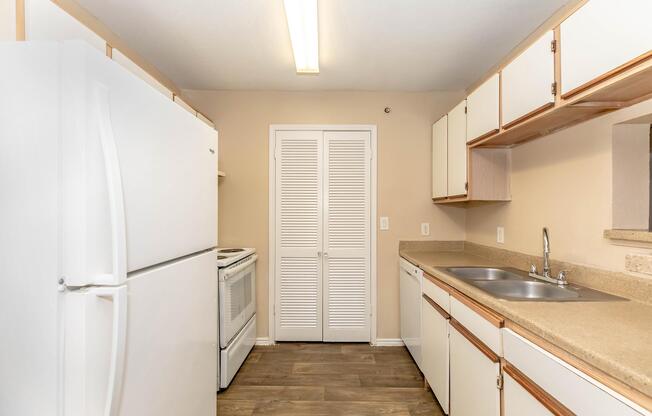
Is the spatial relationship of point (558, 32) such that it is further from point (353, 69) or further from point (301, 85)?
point (301, 85)

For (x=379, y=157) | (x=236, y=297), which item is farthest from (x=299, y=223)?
(x=379, y=157)

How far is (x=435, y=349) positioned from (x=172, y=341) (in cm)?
164

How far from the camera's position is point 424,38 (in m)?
2.17

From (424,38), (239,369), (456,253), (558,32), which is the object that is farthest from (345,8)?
(239,369)

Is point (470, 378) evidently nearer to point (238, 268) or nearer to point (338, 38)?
point (238, 268)

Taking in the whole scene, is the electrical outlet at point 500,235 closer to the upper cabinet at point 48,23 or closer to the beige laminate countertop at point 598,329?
the beige laminate countertop at point 598,329

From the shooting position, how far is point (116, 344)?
89 cm

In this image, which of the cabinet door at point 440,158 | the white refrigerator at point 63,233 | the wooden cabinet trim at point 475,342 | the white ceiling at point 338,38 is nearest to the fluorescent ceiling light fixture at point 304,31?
the white ceiling at point 338,38

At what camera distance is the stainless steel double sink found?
143 cm

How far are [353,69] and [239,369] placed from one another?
275 cm

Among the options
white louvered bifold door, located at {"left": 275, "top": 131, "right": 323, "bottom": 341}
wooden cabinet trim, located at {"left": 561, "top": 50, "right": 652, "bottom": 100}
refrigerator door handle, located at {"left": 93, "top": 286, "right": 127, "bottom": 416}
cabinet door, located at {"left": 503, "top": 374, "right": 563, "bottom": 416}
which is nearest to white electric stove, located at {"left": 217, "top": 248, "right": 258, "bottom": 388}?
white louvered bifold door, located at {"left": 275, "top": 131, "right": 323, "bottom": 341}

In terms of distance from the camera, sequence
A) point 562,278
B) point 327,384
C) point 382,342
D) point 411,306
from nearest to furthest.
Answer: point 562,278, point 327,384, point 411,306, point 382,342

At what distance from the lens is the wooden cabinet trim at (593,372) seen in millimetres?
724

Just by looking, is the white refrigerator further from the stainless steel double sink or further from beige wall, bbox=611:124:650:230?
beige wall, bbox=611:124:650:230
